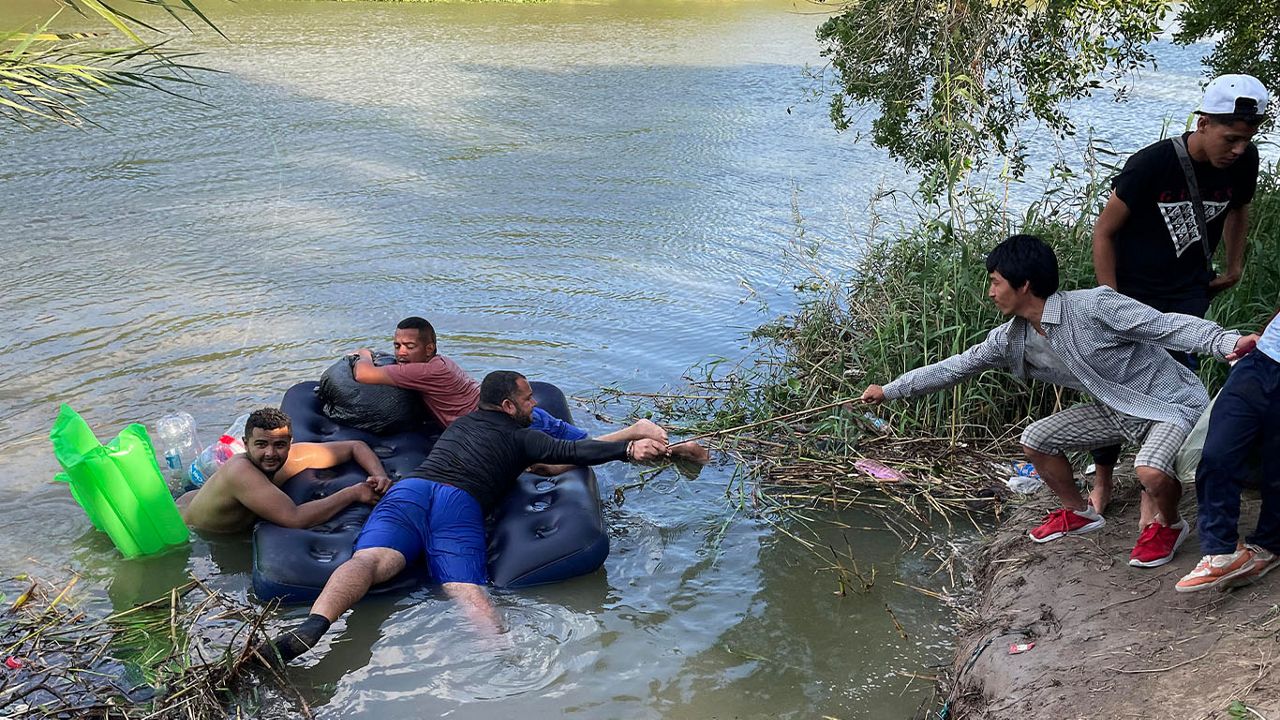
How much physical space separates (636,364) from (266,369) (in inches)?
104

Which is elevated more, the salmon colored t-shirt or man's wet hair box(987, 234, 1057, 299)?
man's wet hair box(987, 234, 1057, 299)

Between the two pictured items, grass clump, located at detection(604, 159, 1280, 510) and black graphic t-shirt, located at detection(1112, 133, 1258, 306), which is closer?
black graphic t-shirt, located at detection(1112, 133, 1258, 306)

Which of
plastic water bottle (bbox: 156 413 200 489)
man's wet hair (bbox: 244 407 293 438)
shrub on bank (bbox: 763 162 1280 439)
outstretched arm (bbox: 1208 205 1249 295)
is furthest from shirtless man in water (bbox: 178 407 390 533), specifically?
outstretched arm (bbox: 1208 205 1249 295)

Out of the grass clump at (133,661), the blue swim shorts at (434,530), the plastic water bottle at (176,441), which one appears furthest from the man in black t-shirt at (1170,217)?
the plastic water bottle at (176,441)

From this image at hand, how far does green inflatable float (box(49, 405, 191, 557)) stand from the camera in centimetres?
535

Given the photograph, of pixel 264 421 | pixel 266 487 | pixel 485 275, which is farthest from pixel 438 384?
pixel 485 275

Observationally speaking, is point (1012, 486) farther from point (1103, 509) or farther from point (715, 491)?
point (715, 491)

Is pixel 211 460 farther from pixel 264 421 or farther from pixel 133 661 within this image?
pixel 133 661

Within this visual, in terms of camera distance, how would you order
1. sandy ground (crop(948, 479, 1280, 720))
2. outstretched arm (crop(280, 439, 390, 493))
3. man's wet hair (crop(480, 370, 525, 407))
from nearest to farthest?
sandy ground (crop(948, 479, 1280, 720))
man's wet hair (crop(480, 370, 525, 407))
outstretched arm (crop(280, 439, 390, 493))

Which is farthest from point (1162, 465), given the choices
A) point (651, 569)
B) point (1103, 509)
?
point (651, 569)

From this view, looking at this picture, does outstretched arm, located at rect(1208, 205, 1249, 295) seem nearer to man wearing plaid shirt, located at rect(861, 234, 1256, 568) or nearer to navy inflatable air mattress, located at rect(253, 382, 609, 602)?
man wearing plaid shirt, located at rect(861, 234, 1256, 568)

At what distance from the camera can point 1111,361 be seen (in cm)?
434

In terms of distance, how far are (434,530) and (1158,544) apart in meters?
3.10

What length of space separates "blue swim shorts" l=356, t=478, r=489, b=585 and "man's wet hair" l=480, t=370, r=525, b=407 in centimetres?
51
